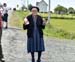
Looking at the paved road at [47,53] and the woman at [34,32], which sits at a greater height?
the woman at [34,32]

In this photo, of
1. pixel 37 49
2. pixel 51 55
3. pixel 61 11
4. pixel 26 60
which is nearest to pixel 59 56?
pixel 51 55

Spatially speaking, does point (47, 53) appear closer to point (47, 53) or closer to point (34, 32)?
point (47, 53)

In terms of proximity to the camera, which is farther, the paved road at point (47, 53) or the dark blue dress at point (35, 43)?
the paved road at point (47, 53)

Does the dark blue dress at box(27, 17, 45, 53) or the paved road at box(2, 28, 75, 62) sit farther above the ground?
the dark blue dress at box(27, 17, 45, 53)

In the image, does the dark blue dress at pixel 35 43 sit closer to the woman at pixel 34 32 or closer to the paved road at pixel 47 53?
the woman at pixel 34 32

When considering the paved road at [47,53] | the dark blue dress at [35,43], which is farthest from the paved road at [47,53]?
the dark blue dress at [35,43]

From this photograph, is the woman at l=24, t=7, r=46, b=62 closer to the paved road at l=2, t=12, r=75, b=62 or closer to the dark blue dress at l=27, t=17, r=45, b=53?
the dark blue dress at l=27, t=17, r=45, b=53

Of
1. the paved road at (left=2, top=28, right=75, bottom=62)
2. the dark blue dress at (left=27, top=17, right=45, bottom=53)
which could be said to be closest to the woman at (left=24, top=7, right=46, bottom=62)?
the dark blue dress at (left=27, top=17, right=45, bottom=53)

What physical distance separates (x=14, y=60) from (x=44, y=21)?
2006 mm

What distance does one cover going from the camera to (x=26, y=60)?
13133 mm

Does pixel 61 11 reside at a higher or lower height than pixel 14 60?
lower

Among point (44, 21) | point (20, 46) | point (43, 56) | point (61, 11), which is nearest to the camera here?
point (44, 21)

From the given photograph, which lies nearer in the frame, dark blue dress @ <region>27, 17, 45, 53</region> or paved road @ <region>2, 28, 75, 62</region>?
dark blue dress @ <region>27, 17, 45, 53</region>

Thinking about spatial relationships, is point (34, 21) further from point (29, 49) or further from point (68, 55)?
point (68, 55)
